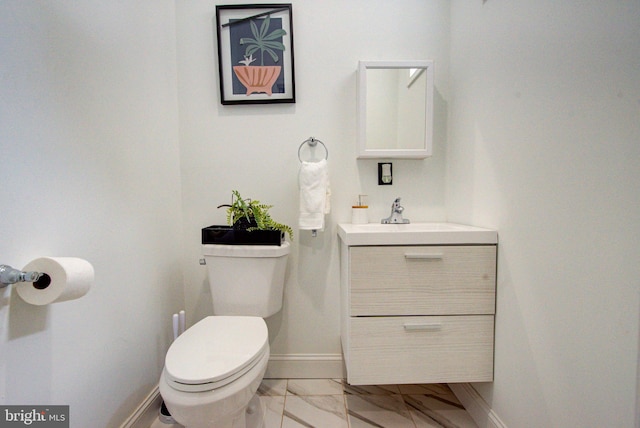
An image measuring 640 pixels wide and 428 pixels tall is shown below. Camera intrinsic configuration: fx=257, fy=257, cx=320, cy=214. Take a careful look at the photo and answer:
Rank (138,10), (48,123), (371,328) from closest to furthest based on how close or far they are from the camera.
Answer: (48,123) → (371,328) → (138,10)

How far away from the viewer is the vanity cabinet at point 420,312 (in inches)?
38.6

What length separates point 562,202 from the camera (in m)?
0.72

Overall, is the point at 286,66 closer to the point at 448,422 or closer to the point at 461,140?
the point at 461,140

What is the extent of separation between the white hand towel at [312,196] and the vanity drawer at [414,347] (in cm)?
47

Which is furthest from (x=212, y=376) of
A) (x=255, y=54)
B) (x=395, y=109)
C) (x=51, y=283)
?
(x=255, y=54)

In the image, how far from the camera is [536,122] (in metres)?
0.80

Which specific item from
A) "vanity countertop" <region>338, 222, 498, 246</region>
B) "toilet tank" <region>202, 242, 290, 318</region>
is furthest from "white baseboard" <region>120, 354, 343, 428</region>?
"vanity countertop" <region>338, 222, 498, 246</region>

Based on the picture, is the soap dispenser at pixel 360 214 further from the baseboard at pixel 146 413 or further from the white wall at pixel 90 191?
the baseboard at pixel 146 413

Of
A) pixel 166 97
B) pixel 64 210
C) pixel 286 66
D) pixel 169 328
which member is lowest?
pixel 169 328

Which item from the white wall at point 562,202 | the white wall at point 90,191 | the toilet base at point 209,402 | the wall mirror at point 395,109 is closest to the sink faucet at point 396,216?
the wall mirror at point 395,109

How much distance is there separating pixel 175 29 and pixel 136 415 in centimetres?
182

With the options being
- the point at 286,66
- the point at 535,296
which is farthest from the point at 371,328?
the point at 286,66

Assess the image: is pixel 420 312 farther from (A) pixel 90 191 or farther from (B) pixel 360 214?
(A) pixel 90 191

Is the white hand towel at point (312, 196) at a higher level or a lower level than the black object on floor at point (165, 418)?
higher
